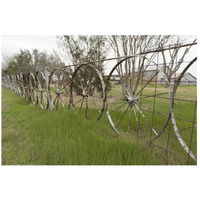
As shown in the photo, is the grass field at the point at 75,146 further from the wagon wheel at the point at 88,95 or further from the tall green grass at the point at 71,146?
the wagon wheel at the point at 88,95

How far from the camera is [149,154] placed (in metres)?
1.74

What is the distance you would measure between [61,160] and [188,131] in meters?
1.98

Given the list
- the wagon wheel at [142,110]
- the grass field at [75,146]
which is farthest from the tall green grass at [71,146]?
the wagon wheel at [142,110]

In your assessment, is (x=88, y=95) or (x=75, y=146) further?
(x=88, y=95)

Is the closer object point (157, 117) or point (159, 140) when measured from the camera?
point (159, 140)

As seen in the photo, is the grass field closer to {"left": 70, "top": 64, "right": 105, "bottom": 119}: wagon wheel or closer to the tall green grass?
the tall green grass

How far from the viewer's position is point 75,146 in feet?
6.48

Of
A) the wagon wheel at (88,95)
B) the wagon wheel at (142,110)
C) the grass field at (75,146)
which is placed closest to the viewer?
the grass field at (75,146)

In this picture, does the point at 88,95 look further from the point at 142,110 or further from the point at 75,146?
the point at 75,146

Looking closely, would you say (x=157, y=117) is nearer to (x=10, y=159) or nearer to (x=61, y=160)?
(x=61, y=160)

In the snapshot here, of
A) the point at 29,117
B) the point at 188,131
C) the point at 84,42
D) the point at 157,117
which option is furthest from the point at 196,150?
the point at 84,42

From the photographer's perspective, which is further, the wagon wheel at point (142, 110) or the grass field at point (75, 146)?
the wagon wheel at point (142, 110)

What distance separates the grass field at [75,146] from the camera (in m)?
1.72

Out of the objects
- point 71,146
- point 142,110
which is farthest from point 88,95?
point 71,146
